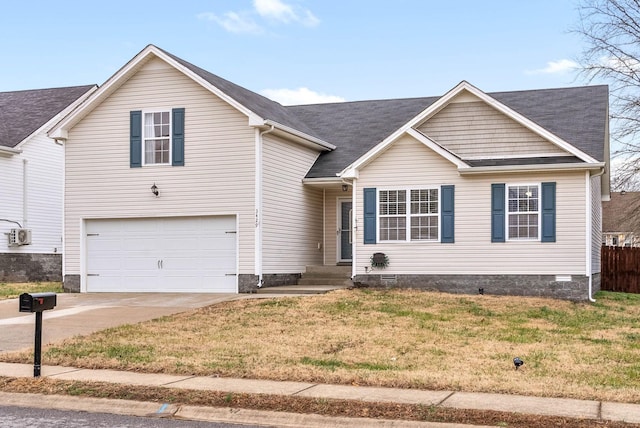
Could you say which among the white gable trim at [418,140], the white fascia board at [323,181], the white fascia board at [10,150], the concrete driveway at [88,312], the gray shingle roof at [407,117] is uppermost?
the gray shingle roof at [407,117]

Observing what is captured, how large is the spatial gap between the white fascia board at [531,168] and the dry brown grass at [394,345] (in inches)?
136

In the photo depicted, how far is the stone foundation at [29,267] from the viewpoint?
27375mm

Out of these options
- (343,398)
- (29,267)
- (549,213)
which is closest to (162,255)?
(29,267)

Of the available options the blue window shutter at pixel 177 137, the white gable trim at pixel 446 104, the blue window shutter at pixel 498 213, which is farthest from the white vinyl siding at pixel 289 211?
the blue window shutter at pixel 498 213

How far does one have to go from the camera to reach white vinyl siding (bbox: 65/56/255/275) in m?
21.2

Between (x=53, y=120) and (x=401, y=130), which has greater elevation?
(x=53, y=120)

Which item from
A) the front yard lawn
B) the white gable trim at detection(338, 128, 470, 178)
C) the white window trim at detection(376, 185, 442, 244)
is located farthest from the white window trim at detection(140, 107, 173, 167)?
the white window trim at detection(376, 185, 442, 244)

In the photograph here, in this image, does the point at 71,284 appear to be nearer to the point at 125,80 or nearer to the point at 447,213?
the point at 125,80

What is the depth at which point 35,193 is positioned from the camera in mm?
28594

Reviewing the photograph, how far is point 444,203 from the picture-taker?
20734 millimetres

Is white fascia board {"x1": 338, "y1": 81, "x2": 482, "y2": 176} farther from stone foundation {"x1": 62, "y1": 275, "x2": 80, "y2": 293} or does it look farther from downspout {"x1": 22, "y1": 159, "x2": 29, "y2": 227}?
downspout {"x1": 22, "y1": 159, "x2": 29, "y2": 227}

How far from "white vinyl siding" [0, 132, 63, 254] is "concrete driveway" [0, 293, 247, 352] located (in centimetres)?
707

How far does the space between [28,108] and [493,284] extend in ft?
63.9

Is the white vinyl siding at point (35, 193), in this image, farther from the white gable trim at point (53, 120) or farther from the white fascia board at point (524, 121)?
the white fascia board at point (524, 121)
